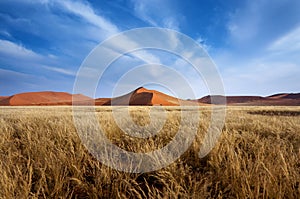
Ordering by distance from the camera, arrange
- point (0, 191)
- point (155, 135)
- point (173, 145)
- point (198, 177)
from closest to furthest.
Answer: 1. point (0, 191)
2. point (198, 177)
3. point (173, 145)
4. point (155, 135)

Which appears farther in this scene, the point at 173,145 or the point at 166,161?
the point at 173,145

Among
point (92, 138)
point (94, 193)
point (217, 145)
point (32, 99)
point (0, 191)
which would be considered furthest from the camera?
point (32, 99)

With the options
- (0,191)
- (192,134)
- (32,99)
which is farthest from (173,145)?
(32,99)

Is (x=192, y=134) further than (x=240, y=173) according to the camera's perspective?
Yes

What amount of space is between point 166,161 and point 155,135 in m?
2.02

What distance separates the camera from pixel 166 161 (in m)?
2.59

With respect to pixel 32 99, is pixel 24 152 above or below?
below

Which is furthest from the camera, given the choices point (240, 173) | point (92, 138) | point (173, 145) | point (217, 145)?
point (92, 138)

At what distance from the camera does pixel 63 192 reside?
6.68 feet

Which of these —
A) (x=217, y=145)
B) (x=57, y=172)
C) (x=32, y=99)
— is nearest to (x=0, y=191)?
(x=57, y=172)

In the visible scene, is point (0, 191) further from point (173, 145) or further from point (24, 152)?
point (173, 145)

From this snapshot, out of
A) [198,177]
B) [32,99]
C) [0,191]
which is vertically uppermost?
[32,99]

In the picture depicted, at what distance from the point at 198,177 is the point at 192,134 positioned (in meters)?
1.73

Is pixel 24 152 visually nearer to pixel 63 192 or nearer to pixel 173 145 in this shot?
pixel 63 192
